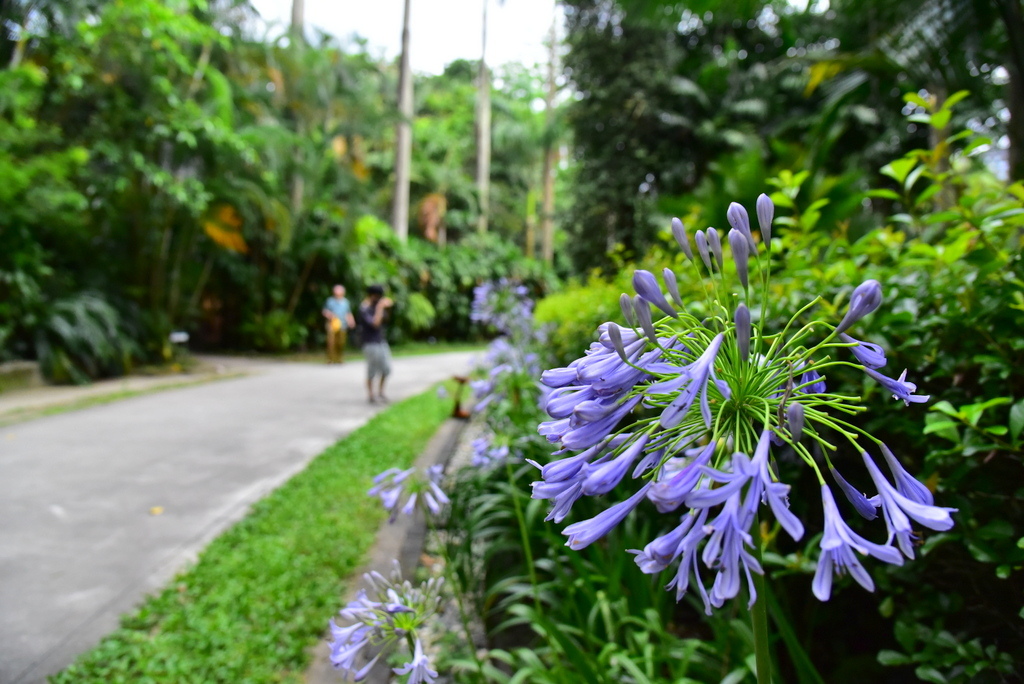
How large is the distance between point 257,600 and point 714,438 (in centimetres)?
297

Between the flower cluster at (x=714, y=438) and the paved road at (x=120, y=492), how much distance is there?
2.62 metres

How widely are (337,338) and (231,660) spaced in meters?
10.4

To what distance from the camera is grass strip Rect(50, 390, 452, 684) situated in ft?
7.79

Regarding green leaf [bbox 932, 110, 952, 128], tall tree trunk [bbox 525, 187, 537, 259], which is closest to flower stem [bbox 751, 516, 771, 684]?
green leaf [bbox 932, 110, 952, 128]

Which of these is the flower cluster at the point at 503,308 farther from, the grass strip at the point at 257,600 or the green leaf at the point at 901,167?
the green leaf at the point at 901,167

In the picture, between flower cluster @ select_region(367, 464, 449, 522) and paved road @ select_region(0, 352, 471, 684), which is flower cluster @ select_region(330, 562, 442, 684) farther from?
paved road @ select_region(0, 352, 471, 684)

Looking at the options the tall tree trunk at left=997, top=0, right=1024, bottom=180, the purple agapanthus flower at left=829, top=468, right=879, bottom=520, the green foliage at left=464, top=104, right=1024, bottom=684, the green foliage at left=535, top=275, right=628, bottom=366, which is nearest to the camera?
the purple agapanthus flower at left=829, top=468, right=879, bottom=520

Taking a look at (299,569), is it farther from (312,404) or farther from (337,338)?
(337,338)

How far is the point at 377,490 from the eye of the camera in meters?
1.80

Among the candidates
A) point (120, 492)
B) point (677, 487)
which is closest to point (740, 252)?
point (677, 487)

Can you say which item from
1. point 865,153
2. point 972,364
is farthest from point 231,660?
point 865,153

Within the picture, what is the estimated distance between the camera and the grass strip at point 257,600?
2373 millimetres

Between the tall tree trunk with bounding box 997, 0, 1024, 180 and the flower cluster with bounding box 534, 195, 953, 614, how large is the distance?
9.38ft

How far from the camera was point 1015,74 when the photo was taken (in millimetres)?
3127
